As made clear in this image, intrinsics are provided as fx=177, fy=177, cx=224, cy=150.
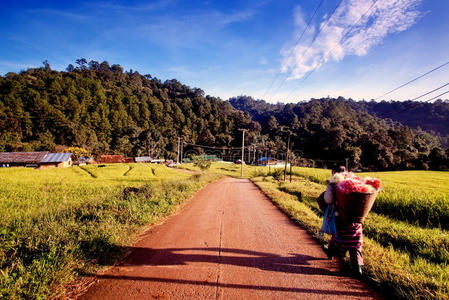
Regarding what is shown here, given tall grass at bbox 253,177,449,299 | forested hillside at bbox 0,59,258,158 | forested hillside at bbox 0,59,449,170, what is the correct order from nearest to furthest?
tall grass at bbox 253,177,449,299 → forested hillside at bbox 0,59,449,170 → forested hillside at bbox 0,59,258,158

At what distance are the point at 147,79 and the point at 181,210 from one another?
16615 cm

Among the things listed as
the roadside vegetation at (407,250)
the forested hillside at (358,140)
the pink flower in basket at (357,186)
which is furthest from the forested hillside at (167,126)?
the pink flower in basket at (357,186)

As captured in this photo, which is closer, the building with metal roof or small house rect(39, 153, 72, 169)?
small house rect(39, 153, 72, 169)

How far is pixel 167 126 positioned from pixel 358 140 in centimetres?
8580

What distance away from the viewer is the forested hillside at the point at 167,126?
53344 mm

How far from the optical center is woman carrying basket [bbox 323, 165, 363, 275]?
9.96 ft

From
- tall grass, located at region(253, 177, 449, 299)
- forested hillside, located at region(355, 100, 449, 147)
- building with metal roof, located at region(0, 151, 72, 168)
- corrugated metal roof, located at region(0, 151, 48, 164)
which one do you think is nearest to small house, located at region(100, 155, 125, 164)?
building with metal roof, located at region(0, 151, 72, 168)

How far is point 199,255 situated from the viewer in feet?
12.2

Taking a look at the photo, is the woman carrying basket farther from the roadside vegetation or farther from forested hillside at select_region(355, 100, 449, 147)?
forested hillside at select_region(355, 100, 449, 147)

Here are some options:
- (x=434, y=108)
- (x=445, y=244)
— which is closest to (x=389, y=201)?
(x=445, y=244)

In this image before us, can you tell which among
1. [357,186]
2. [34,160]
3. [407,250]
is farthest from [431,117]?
[34,160]

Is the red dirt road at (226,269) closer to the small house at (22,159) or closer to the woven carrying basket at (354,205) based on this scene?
the woven carrying basket at (354,205)

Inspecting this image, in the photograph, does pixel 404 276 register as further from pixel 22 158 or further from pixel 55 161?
pixel 22 158

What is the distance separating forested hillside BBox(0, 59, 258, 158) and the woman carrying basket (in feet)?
246
